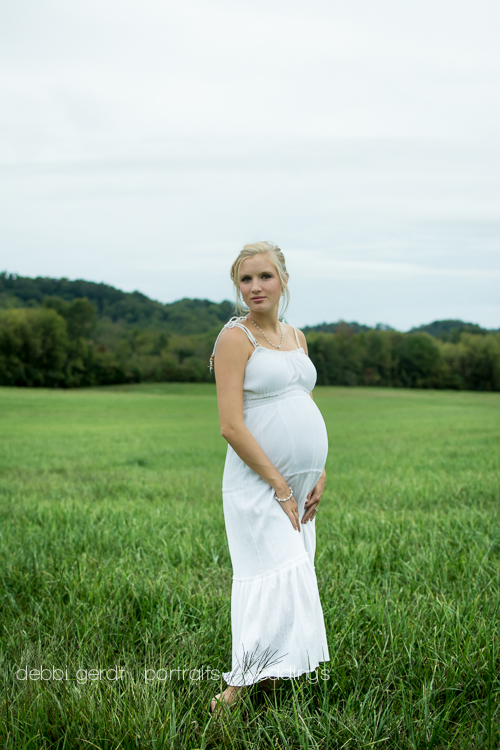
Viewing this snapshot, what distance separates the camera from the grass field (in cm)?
235

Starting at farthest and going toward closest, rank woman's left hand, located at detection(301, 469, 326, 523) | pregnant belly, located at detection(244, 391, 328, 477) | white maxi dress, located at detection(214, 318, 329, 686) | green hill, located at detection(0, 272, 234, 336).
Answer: green hill, located at detection(0, 272, 234, 336) → woman's left hand, located at detection(301, 469, 326, 523) → pregnant belly, located at detection(244, 391, 328, 477) → white maxi dress, located at detection(214, 318, 329, 686)

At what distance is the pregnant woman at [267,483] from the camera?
2.52 m

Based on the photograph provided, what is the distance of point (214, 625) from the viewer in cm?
335

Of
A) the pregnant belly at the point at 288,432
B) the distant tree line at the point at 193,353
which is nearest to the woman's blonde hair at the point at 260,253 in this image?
the pregnant belly at the point at 288,432

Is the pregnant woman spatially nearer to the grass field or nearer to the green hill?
the grass field

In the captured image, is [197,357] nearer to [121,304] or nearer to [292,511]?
[121,304]

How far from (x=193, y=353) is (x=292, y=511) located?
2768 inches

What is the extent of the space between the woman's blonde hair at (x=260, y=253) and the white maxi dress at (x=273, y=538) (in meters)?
0.21

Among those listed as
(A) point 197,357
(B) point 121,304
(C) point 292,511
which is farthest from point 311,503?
(B) point 121,304

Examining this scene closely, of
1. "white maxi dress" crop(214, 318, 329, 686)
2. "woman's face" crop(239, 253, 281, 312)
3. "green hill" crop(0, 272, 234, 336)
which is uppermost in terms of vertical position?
"green hill" crop(0, 272, 234, 336)

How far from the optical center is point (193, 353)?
238 feet

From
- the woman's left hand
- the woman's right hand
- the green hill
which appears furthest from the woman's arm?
the green hill

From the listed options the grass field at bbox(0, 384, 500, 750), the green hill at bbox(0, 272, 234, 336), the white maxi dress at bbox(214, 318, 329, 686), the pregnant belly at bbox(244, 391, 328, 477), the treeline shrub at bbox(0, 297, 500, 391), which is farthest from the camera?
the green hill at bbox(0, 272, 234, 336)

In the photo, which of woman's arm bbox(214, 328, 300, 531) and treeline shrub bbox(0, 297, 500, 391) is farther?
treeline shrub bbox(0, 297, 500, 391)
